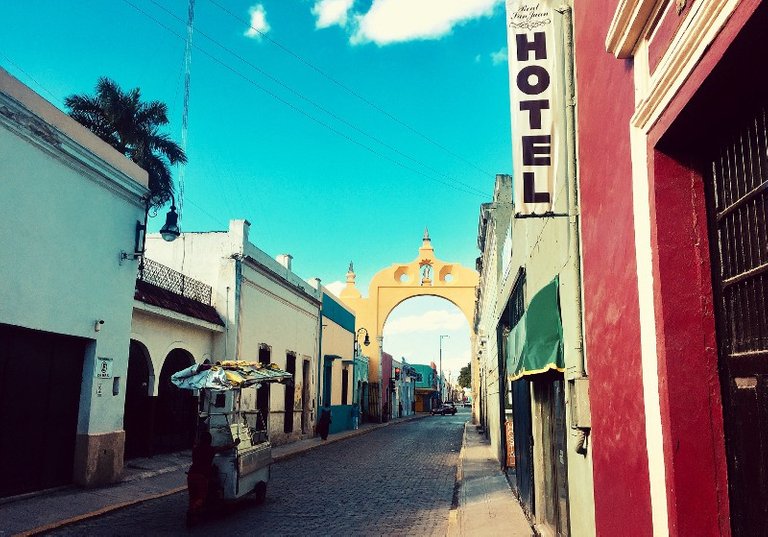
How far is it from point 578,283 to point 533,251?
329cm

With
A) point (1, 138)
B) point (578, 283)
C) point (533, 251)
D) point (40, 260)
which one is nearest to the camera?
point (578, 283)

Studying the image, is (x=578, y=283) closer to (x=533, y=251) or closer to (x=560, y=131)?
(x=560, y=131)

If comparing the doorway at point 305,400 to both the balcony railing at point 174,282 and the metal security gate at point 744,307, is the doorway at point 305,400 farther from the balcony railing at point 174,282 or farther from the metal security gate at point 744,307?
the metal security gate at point 744,307

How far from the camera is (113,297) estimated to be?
494 inches

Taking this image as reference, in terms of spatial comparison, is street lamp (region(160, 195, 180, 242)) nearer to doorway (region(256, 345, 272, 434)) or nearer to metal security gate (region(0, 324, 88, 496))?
metal security gate (region(0, 324, 88, 496))

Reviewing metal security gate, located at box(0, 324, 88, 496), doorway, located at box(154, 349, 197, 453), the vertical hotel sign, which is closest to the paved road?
metal security gate, located at box(0, 324, 88, 496)

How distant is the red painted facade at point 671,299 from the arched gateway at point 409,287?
127 ft

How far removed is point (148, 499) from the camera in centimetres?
1098

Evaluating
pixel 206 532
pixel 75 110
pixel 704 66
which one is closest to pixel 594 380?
pixel 704 66

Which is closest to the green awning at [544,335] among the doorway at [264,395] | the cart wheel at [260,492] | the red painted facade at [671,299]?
the red painted facade at [671,299]

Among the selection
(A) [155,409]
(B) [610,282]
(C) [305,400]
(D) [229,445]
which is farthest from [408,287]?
(B) [610,282]

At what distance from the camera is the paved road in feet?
29.0

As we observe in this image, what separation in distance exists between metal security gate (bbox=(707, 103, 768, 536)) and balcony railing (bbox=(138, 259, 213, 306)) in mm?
13408

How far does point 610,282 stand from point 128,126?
22243 millimetres
